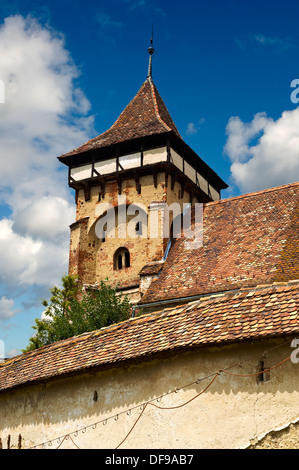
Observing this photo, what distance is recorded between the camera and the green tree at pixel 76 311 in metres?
19.9

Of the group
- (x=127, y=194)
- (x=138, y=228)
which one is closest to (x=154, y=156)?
(x=127, y=194)

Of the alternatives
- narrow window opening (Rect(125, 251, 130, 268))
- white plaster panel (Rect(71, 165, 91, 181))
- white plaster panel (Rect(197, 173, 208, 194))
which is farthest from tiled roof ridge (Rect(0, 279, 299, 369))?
white plaster panel (Rect(197, 173, 208, 194))

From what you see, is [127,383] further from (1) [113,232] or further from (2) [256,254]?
(1) [113,232]

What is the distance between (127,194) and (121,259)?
2.93 m

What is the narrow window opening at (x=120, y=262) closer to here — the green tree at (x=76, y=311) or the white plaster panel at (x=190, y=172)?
the green tree at (x=76, y=311)

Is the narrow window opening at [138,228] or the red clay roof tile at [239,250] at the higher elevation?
the narrow window opening at [138,228]

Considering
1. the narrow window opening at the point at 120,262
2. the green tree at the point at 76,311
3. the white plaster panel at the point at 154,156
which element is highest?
the white plaster panel at the point at 154,156

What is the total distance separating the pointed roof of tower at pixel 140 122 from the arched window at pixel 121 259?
199 inches

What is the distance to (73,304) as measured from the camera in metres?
21.6

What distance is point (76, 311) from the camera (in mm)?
20734

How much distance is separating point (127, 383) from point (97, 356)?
0.89m

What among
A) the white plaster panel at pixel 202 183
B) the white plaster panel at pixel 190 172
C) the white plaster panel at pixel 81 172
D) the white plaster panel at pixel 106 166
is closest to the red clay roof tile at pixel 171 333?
the white plaster panel at pixel 106 166

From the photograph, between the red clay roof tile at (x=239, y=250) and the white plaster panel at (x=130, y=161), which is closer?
Answer: the red clay roof tile at (x=239, y=250)
